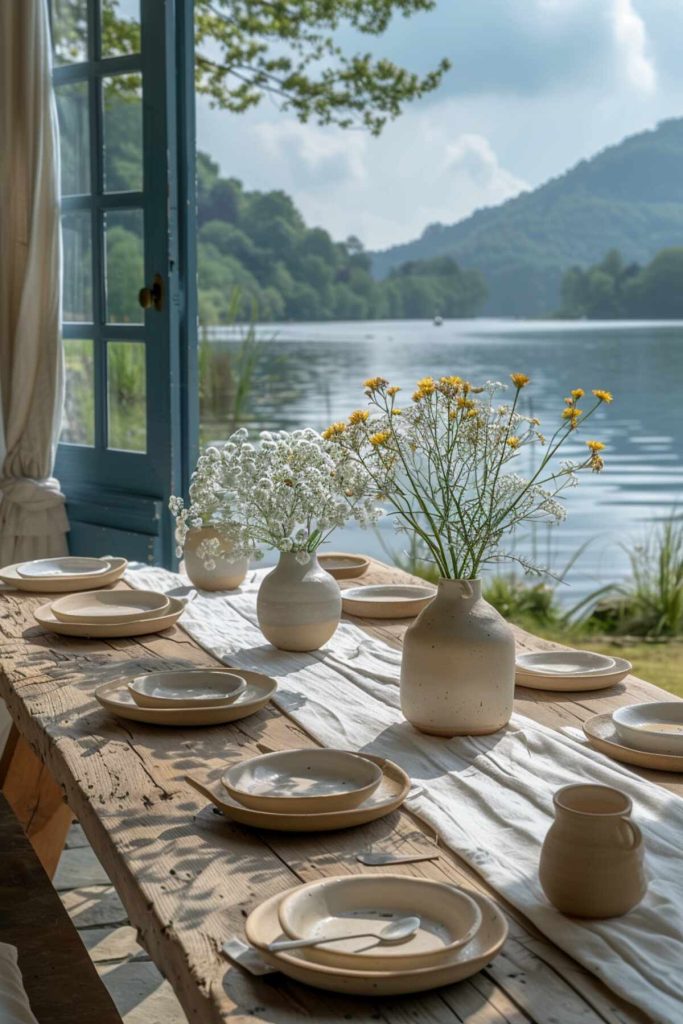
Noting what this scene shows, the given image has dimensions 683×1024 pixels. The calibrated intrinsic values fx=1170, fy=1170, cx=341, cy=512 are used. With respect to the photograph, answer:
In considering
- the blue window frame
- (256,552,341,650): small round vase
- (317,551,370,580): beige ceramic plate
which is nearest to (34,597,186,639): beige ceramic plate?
(256,552,341,650): small round vase

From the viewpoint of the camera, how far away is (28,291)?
3309 mm

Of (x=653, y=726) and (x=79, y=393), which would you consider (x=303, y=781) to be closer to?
(x=653, y=726)

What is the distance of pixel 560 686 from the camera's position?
163 cm

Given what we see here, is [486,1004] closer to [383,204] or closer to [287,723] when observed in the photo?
[287,723]

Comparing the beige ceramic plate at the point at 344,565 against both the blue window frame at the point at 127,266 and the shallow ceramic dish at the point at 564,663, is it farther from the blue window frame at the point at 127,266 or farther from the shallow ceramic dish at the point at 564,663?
the blue window frame at the point at 127,266

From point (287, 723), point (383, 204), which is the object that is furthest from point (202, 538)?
point (383, 204)

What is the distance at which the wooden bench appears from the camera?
4.34 ft

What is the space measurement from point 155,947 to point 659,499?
8.62 m

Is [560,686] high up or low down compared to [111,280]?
down

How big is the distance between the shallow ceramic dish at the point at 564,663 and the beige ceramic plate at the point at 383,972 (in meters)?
0.81

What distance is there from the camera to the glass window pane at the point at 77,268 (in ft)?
11.2

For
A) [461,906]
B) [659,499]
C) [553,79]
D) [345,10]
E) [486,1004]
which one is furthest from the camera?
[553,79]

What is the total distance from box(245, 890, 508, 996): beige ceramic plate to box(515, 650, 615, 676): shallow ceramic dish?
2.65 feet

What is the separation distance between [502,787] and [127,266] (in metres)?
2.39
